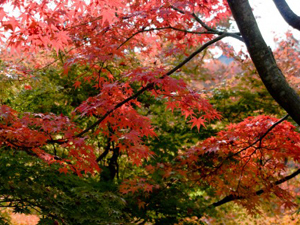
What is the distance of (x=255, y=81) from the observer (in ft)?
18.7

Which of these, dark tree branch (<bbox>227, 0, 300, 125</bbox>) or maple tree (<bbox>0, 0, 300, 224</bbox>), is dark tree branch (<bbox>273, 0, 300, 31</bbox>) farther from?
dark tree branch (<bbox>227, 0, 300, 125</bbox>)

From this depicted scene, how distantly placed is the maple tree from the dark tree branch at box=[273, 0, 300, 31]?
0.05 feet

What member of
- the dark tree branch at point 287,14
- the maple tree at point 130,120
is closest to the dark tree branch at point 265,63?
the maple tree at point 130,120

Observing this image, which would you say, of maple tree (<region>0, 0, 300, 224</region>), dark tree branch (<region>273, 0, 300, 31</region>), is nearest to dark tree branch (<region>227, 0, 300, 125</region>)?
maple tree (<region>0, 0, 300, 224</region>)

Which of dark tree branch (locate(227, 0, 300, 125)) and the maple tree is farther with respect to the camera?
the maple tree

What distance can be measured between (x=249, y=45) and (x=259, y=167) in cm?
202

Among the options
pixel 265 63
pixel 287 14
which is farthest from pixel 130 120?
pixel 287 14

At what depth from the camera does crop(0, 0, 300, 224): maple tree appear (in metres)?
2.71

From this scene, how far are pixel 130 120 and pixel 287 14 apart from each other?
179 centimetres

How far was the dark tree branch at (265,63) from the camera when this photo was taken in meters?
2.47

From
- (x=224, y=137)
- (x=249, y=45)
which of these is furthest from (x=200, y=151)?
(x=249, y=45)

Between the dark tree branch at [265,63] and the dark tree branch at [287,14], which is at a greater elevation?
the dark tree branch at [287,14]

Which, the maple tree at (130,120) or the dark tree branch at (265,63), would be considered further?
the maple tree at (130,120)

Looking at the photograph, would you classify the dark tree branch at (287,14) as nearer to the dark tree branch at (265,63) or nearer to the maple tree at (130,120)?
the maple tree at (130,120)
